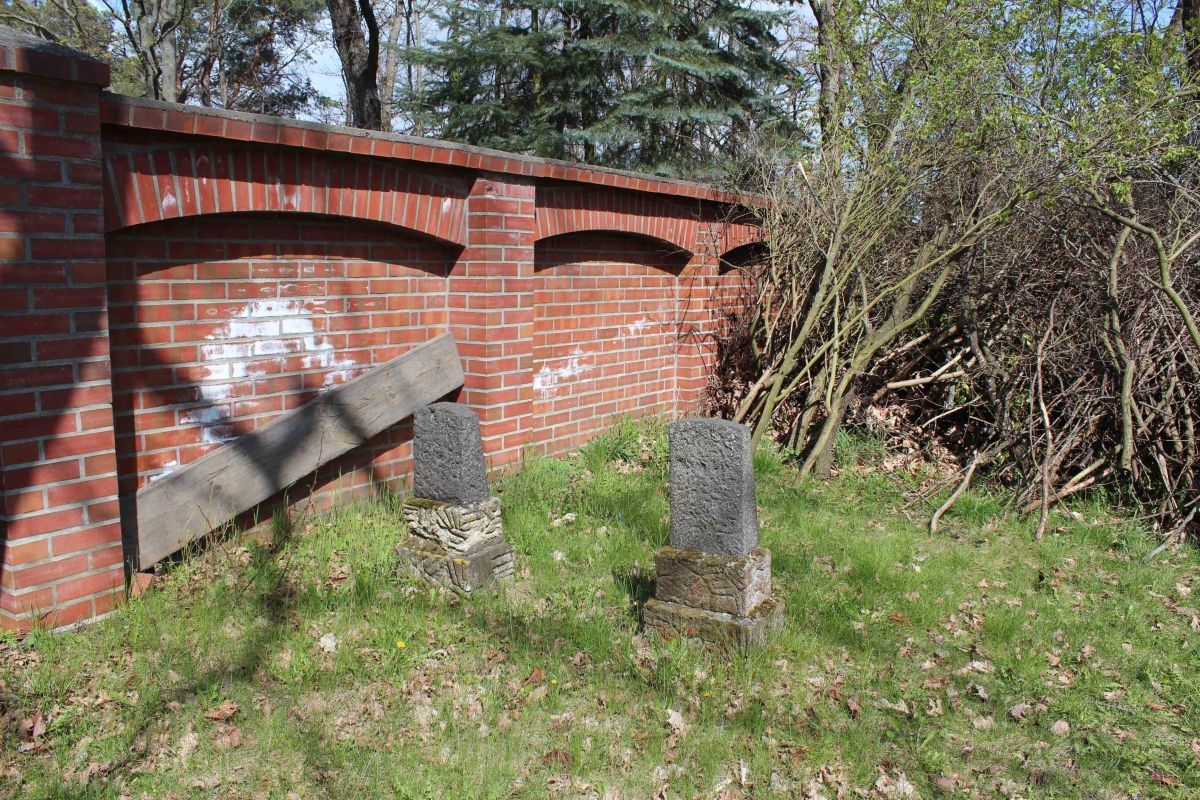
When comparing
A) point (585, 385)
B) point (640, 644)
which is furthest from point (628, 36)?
point (640, 644)

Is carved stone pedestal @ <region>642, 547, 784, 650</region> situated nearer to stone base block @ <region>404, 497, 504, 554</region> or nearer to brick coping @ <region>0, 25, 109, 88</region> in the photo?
stone base block @ <region>404, 497, 504, 554</region>

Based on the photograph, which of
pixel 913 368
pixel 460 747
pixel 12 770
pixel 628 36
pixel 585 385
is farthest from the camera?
pixel 628 36

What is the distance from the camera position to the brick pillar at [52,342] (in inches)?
131

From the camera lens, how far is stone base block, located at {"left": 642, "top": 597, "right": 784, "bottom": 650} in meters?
3.79

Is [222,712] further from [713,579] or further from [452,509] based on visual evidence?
[713,579]

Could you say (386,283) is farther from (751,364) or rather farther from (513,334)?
(751,364)

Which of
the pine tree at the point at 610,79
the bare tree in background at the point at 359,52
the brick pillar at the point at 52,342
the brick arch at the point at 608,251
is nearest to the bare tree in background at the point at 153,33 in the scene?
the bare tree in background at the point at 359,52

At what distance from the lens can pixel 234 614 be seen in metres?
3.90

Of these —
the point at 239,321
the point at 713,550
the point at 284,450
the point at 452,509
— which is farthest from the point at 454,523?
the point at 239,321

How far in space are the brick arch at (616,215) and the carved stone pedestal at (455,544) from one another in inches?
93.7

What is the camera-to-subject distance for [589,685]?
367 cm

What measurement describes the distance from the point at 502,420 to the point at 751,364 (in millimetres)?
3280

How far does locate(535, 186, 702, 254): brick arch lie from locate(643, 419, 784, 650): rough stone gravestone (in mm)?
2745

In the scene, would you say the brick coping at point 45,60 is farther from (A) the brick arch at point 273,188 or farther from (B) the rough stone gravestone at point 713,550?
(B) the rough stone gravestone at point 713,550
